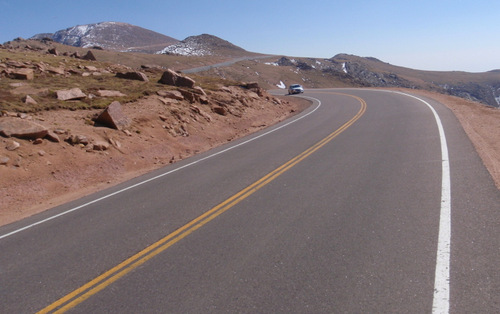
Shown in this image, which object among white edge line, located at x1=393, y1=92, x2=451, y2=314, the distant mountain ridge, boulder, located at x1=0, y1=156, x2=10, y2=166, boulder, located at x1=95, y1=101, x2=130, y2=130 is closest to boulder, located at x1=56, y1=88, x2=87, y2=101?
boulder, located at x1=95, y1=101, x2=130, y2=130

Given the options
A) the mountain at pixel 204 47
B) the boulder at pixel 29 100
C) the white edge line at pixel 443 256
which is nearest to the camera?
the white edge line at pixel 443 256

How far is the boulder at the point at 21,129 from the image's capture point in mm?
13719

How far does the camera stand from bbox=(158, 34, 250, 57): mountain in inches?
5224

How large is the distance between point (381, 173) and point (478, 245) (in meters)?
4.54

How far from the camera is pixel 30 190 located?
11.8 m

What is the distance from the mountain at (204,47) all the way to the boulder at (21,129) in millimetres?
116869

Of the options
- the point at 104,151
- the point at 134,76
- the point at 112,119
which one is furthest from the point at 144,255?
the point at 134,76

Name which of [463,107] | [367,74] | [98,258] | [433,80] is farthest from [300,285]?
[433,80]

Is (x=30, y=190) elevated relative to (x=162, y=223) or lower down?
lower down

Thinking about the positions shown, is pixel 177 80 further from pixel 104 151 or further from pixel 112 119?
pixel 104 151

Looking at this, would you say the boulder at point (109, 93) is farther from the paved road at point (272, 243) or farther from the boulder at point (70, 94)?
the paved road at point (272, 243)

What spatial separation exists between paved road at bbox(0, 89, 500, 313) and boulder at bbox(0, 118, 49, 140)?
475 cm

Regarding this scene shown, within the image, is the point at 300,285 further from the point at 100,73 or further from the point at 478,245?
the point at 100,73

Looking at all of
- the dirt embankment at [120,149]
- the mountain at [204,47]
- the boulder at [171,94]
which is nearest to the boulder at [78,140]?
the dirt embankment at [120,149]
